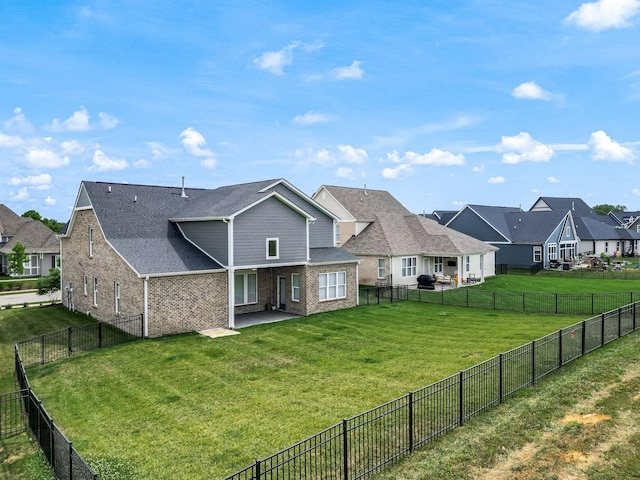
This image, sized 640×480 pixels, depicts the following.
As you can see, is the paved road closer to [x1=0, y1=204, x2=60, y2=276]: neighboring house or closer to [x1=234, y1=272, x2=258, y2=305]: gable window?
[x1=0, y1=204, x2=60, y2=276]: neighboring house

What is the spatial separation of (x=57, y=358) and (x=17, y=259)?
128ft

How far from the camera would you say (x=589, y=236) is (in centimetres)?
6244

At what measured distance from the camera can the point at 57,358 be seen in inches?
734

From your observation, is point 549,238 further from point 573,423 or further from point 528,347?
point 573,423

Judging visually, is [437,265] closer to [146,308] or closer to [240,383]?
[146,308]

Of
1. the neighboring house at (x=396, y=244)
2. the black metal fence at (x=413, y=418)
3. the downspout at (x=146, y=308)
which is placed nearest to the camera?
the black metal fence at (x=413, y=418)

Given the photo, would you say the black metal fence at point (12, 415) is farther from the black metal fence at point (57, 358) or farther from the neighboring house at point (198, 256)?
the neighboring house at point (198, 256)

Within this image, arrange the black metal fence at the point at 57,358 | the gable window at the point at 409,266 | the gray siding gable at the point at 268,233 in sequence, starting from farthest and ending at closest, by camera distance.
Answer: the gable window at the point at 409,266
the gray siding gable at the point at 268,233
the black metal fence at the point at 57,358

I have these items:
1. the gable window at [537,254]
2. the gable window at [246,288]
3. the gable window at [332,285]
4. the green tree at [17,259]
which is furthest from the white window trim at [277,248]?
the green tree at [17,259]

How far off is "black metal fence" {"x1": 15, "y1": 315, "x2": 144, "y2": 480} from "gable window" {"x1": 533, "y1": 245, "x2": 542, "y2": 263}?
141 feet

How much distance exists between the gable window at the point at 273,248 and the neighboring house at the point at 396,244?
13891 mm

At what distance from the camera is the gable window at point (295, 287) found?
89.1ft

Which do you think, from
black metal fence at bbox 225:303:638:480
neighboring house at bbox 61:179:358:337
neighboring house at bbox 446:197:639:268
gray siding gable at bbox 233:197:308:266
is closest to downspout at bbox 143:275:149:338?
neighboring house at bbox 61:179:358:337

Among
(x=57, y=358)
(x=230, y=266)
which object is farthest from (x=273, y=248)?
(x=57, y=358)
